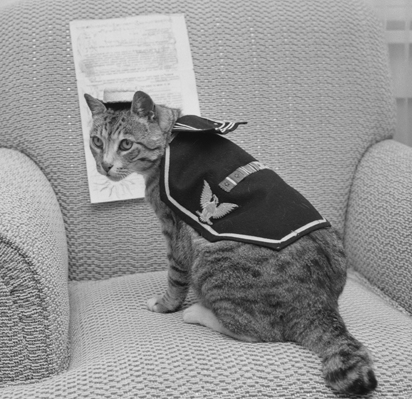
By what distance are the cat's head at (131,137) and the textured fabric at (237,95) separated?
289 millimetres

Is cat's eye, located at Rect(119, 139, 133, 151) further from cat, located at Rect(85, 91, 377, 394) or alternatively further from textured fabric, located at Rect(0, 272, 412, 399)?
textured fabric, located at Rect(0, 272, 412, 399)

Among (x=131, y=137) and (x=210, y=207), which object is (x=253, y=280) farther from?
(x=131, y=137)

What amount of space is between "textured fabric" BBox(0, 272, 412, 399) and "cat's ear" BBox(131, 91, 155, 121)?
15.3 inches

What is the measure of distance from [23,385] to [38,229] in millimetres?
257

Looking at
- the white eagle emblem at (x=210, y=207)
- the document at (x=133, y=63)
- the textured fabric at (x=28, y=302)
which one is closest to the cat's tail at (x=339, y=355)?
the white eagle emblem at (x=210, y=207)

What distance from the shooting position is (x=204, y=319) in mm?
1071

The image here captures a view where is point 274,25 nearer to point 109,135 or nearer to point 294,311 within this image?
point 109,135

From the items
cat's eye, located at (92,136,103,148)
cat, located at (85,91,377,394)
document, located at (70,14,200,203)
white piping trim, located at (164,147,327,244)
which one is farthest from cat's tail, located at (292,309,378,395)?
document, located at (70,14,200,203)

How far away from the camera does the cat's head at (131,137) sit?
1135 millimetres

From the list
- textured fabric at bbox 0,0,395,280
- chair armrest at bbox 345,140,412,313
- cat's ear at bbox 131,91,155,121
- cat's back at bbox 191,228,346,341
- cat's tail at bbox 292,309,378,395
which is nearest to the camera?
cat's tail at bbox 292,309,378,395

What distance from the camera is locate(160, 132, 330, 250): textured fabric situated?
1021mm

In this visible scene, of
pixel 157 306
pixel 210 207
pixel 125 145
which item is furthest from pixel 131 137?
pixel 157 306

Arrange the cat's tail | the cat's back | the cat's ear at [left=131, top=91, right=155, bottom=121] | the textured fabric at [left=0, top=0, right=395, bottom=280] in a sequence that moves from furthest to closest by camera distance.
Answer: the textured fabric at [left=0, top=0, right=395, bottom=280] < the cat's ear at [left=131, top=91, right=155, bottom=121] < the cat's back < the cat's tail

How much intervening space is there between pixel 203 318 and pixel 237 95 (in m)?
0.64
